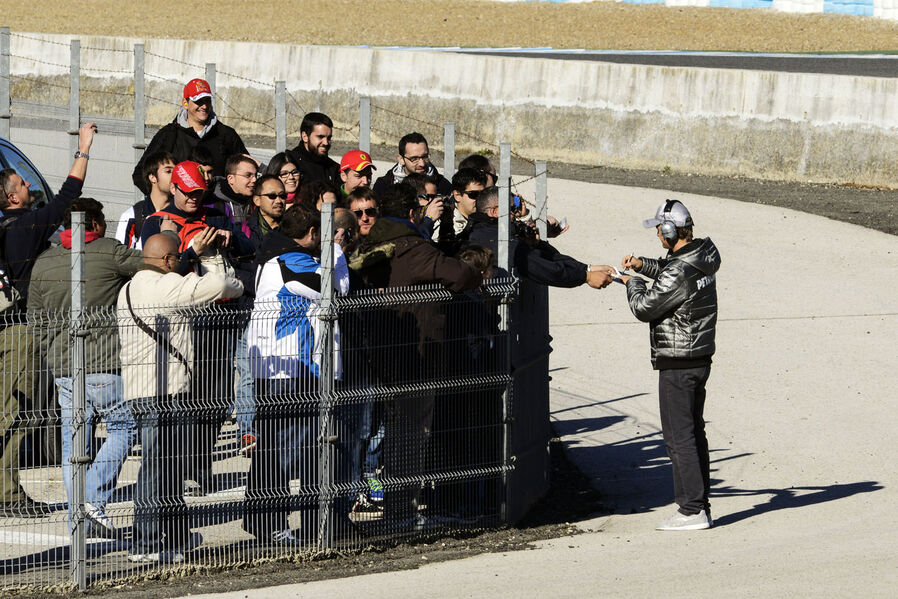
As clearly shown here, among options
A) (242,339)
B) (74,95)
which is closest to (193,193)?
(242,339)

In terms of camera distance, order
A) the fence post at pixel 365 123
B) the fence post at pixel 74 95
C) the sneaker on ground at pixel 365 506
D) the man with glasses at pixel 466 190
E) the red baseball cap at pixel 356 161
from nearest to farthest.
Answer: the sneaker on ground at pixel 365 506
the man with glasses at pixel 466 190
the red baseball cap at pixel 356 161
the fence post at pixel 365 123
the fence post at pixel 74 95

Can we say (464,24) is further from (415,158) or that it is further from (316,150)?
(415,158)

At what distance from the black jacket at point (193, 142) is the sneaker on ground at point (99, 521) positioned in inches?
149

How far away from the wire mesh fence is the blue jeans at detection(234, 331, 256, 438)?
1 cm

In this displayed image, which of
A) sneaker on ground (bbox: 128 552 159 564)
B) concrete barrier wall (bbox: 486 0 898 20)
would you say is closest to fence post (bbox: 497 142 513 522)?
sneaker on ground (bbox: 128 552 159 564)

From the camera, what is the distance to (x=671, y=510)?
904 cm

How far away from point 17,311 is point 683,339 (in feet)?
13.0

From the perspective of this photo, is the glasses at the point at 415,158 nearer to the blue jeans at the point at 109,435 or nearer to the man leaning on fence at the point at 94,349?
the man leaning on fence at the point at 94,349

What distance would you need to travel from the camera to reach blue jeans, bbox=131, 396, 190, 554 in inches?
290

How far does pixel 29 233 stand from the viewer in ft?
29.3

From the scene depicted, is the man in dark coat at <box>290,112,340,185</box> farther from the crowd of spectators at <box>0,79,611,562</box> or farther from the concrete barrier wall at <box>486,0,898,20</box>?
the concrete barrier wall at <box>486,0,898,20</box>

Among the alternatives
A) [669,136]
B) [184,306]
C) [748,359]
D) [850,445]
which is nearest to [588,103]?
[669,136]

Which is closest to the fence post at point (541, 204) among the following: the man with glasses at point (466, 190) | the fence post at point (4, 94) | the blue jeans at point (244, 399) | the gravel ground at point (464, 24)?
the man with glasses at point (466, 190)

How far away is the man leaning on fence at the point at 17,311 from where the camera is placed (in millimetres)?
7555
